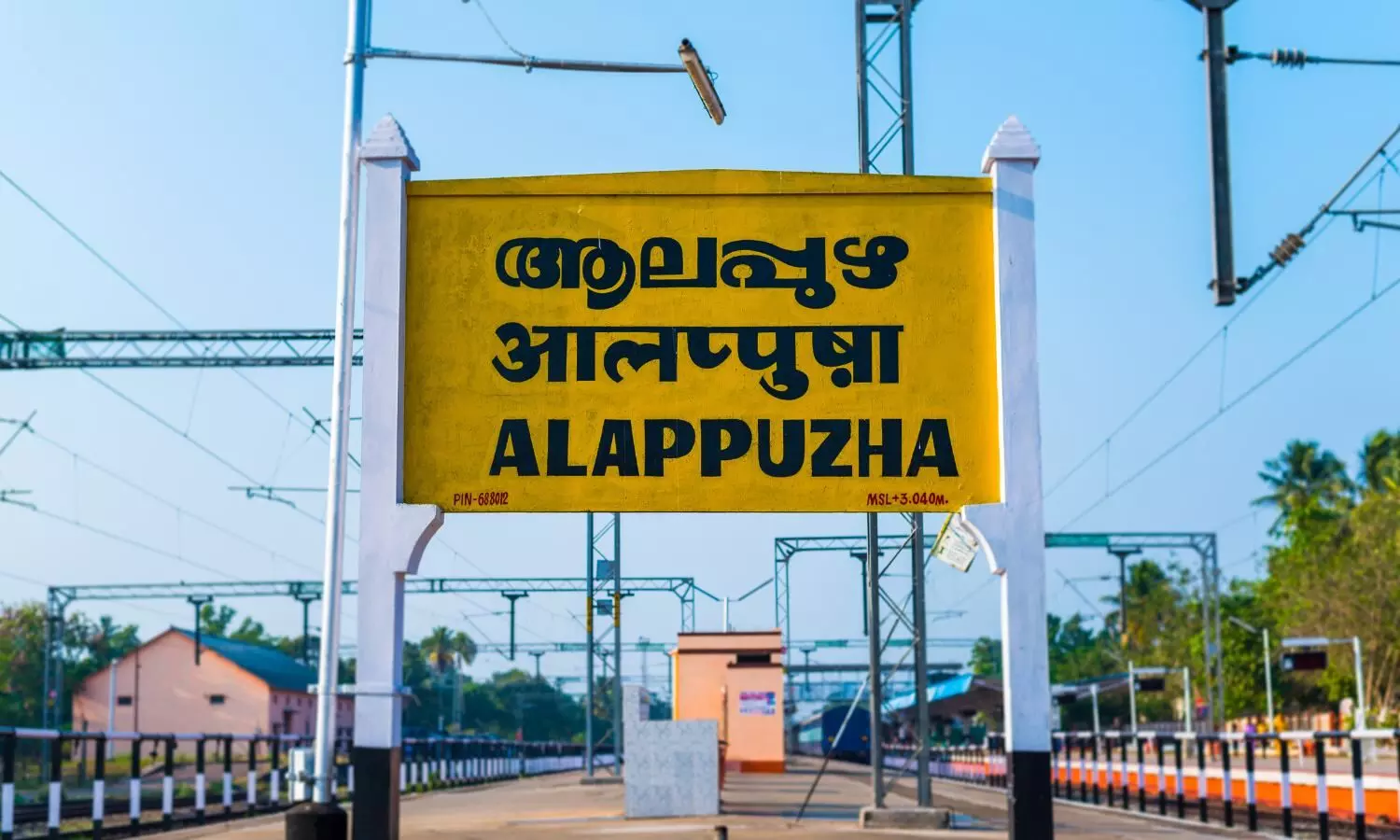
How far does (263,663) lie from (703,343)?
85723 millimetres

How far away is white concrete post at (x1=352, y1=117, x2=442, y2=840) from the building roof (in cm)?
7784

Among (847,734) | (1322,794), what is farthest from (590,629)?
(847,734)

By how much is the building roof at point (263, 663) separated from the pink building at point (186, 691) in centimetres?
11

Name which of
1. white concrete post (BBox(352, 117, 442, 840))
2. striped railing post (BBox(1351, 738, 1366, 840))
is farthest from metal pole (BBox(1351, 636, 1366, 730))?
white concrete post (BBox(352, 117, 442, 840))

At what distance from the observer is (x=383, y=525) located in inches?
398

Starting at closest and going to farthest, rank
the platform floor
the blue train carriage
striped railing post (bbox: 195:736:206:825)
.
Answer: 1. the platform floor
2. striped railing post (bbox: 195:736:206:825)
3. the blue train carriage

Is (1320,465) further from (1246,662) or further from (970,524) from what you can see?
(970,524)

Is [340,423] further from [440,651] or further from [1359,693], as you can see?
[440,651]

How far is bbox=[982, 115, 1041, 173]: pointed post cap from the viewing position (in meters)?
10.3

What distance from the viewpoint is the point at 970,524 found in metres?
10.1

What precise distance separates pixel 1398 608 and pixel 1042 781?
54.2 meters

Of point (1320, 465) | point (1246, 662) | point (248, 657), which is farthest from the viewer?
point (1320, 465)

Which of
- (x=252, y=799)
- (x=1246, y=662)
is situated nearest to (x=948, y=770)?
(x=1246, y=662)

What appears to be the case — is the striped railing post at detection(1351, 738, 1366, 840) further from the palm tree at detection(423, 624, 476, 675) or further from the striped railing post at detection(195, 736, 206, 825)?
the palm tree at detection(423, 624, 476, 675)
